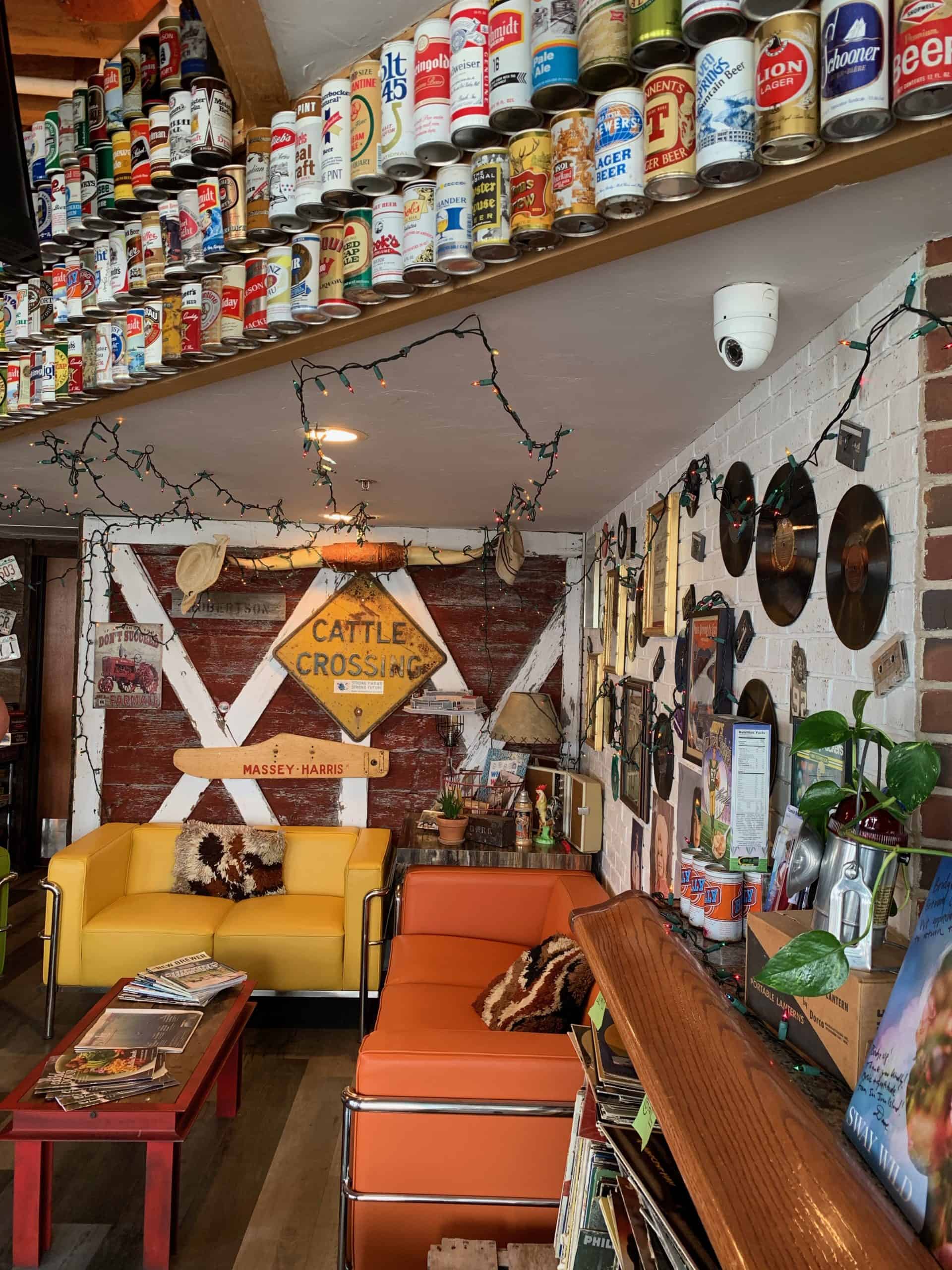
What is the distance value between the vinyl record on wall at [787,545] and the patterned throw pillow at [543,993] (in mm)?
1365

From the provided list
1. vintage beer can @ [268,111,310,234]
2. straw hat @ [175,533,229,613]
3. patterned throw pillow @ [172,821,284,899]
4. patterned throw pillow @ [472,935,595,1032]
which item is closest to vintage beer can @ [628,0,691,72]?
vintage beer can @ [268,111,310,234]

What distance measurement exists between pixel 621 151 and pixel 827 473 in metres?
0.77

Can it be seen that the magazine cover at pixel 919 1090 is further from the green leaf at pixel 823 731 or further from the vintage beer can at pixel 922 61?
the vintage beer can at pixel 922 61

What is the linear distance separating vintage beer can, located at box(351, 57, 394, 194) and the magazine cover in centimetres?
129

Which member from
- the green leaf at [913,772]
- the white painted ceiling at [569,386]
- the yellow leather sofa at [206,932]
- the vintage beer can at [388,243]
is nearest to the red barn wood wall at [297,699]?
the yellow leather sofa at [206,932]

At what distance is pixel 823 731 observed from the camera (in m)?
1.21

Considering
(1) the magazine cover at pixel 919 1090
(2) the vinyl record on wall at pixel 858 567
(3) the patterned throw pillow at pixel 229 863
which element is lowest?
(3) the patterned throw pillow at pixel 229 863

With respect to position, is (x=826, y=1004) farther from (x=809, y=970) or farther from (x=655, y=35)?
(x=655, y=35)

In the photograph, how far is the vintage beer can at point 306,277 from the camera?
5.31ft

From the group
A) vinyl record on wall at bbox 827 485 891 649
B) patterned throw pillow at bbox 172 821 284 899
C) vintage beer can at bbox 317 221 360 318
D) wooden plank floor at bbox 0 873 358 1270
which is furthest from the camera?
patterned throw pillow at bbox 172 821 284 899

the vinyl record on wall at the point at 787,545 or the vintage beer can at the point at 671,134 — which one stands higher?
the vintage beer can at the point at 671,134

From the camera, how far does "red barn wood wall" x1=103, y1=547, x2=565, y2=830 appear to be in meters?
5.08

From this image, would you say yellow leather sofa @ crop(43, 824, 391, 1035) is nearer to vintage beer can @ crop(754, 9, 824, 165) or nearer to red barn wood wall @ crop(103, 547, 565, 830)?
red barn wood wall @ crop(103, 547, 565, 830)

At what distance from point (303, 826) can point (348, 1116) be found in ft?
9.35
